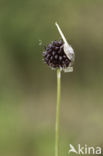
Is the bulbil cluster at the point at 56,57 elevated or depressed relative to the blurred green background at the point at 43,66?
depressed

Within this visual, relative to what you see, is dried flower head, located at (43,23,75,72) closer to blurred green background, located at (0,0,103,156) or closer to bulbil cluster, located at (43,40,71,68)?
bulbil cluster, located at (43,40,71,68)

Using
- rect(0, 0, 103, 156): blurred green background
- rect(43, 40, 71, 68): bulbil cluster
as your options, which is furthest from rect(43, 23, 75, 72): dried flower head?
rect(0, 0, 103, 156): blurred green background

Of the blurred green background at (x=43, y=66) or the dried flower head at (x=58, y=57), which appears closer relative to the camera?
the dried flower head at (x=58, y=57)

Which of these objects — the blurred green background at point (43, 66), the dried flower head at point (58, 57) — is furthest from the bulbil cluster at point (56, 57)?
the blurred green background at point (43, 66)

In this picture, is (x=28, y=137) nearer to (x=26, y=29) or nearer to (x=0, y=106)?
(x=0, y=106)

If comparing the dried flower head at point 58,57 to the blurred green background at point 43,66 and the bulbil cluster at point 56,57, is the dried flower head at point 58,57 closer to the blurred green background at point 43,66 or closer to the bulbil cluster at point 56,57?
the bulbil cluster at point 56,57

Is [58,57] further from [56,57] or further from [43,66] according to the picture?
[43,66]
